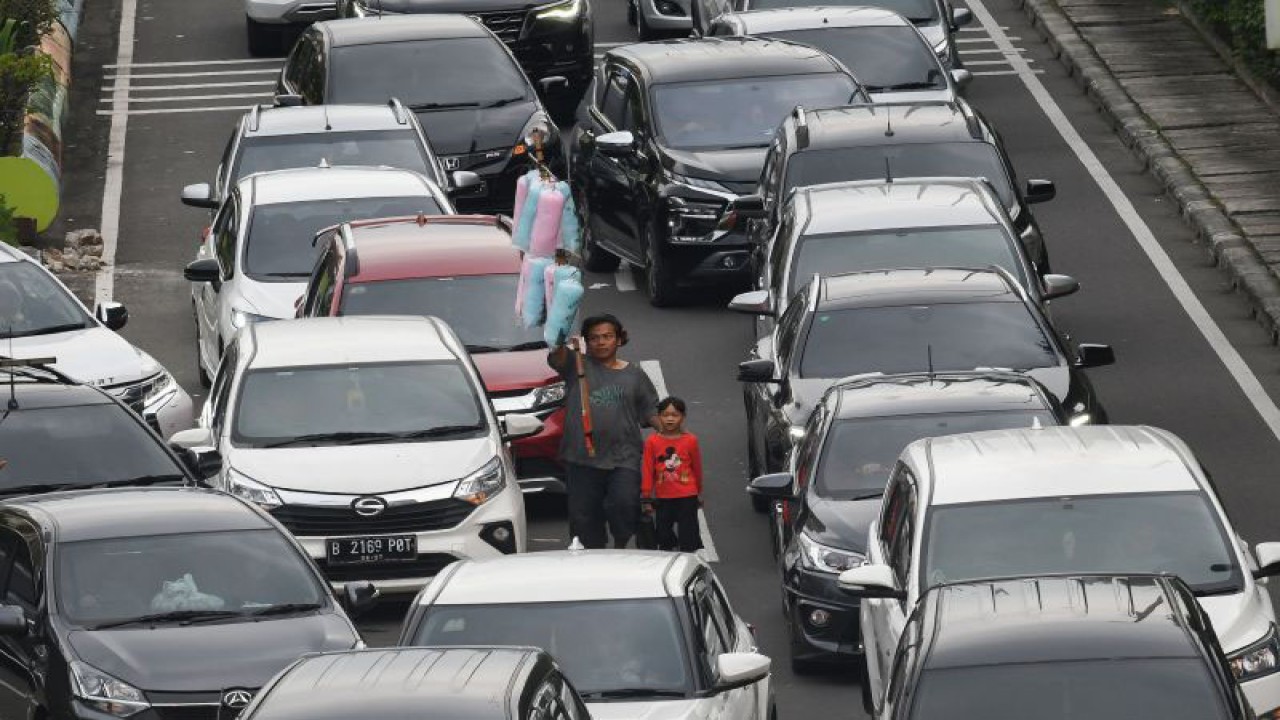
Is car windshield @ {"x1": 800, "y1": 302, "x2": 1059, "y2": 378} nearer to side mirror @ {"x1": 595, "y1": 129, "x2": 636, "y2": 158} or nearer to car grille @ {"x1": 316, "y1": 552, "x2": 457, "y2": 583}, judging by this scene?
car grille @ {"x1": 316, "y1": 552, "x2": 457, "y2": 583}

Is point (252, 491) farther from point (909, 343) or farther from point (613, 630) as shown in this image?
point (613, 630)

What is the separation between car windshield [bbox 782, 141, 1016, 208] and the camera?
81.8ft

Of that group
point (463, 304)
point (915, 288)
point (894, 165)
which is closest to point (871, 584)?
point (915, 288)

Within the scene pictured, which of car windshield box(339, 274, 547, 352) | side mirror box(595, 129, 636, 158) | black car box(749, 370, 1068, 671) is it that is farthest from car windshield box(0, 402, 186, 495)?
side mirror box(595, 129, 636, 158)

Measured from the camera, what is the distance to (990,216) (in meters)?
22.9

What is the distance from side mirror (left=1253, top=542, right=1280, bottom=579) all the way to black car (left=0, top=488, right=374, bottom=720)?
408cm

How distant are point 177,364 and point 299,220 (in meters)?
1.78

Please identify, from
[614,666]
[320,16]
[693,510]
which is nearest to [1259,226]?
[693,510]

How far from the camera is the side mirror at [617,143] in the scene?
26.8 m

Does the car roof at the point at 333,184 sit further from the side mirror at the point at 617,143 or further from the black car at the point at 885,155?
the black car at the point at 885,155

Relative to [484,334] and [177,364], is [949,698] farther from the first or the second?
[177,364]

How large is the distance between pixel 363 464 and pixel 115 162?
14.0 metres

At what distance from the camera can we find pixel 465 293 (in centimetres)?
2253

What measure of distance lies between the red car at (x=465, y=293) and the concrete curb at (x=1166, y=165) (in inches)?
239
